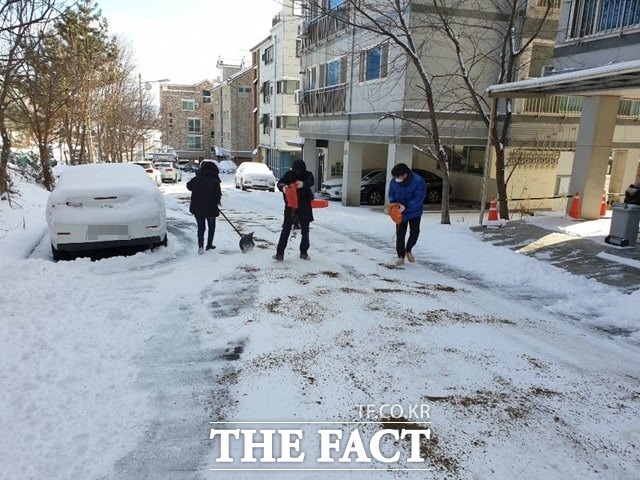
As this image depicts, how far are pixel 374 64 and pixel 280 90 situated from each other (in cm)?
2119

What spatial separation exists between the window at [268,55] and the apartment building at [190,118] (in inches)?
1118

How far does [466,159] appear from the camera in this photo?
21062 mm

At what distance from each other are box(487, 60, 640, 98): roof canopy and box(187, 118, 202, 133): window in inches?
2523

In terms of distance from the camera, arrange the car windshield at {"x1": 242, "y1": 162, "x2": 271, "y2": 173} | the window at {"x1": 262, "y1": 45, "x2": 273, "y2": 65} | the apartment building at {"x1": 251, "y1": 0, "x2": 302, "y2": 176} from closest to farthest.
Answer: the car windshield at {"x1": 242, "y1": 162, "x2": 271, "y2": 173}, the apartment building at {"x1": 251, "y1": 0, "x2": 302, "y2": 176}, the window at {"x1": 262, "y1": 45, "x2": 273, "y2": 65}

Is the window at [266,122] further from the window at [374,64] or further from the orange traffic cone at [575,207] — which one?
the orange traffic cone at [575,207]

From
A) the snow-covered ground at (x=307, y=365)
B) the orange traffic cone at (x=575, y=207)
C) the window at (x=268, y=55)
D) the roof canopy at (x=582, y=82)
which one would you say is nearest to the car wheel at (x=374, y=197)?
the orange traffic cone at (x=575, y=207)

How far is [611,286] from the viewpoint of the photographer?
6.54 m

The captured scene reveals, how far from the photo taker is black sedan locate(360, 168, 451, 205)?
20.2m

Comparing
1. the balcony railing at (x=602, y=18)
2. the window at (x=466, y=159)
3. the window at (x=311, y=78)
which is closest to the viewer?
the balcony railing at (x=602, y=18)

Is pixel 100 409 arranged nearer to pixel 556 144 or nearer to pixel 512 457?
pixel 512 457

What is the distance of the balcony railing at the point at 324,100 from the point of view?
786 inches

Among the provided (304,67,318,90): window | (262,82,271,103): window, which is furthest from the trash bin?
(262,82,271,103): window

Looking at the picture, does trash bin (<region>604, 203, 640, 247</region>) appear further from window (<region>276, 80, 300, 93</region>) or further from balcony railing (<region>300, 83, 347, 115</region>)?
window (<region>276, 80, 300, 93</region>)

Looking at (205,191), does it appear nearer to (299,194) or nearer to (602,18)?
(299,194)
